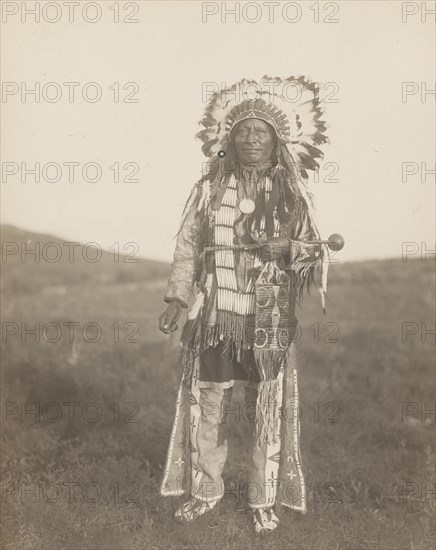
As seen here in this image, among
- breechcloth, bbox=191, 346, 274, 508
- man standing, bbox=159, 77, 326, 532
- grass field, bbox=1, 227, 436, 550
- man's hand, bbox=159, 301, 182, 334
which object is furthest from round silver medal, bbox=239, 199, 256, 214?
grass field, bbox=1, 227, 436, 550

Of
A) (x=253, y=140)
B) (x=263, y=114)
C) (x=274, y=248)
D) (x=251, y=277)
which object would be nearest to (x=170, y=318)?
(x=251, y=277)

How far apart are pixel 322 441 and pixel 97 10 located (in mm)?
3594

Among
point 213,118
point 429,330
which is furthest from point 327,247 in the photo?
point 429,330

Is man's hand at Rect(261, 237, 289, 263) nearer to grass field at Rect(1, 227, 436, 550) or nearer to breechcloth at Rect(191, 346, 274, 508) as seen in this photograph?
breechcloth at Rect(191, 346, 274, 508)

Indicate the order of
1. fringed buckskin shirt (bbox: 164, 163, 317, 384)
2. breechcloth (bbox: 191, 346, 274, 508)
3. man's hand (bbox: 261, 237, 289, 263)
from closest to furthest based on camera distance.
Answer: man's hand (bbox: 261, 237, 289, 263) → fringed buckskin shirt (bbox: 164, 163, 317, 384) → breechcloth (bbox: 191, 346, 274, 508)

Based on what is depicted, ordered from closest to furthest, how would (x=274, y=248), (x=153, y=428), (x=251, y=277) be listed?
(x=274, y=248) < (x=251, y=277) < (x=153, y=428)

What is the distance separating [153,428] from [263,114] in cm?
277

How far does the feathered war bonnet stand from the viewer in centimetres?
337

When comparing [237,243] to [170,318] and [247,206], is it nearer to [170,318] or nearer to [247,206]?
[247,206]

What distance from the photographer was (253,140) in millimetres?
3328

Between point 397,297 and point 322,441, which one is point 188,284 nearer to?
point 322,441

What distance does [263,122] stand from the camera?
11.0 feet

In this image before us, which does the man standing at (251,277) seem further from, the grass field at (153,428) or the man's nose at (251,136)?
the grass field at (153,428)

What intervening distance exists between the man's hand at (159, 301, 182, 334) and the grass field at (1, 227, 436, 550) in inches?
43.0
